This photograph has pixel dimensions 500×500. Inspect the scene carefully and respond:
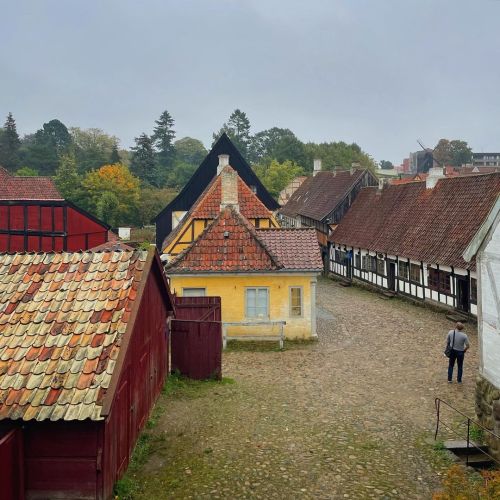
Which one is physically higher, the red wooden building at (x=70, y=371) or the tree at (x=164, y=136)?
the tree at (x=164, y=136)

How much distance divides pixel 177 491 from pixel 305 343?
34.7 feet

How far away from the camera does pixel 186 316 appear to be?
50.5 feet

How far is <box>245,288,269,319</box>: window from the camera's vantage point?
18250 millimetres

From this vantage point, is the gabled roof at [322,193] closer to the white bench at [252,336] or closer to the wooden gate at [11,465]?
the white bench at [252,336]

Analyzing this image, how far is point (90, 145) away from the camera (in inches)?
4031

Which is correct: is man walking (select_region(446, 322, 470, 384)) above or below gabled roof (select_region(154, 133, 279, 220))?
below

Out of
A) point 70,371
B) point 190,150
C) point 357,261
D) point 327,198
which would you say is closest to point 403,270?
point 357,261

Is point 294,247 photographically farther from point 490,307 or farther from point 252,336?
point 490,307

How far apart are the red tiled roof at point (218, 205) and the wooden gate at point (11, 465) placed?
17.6 m

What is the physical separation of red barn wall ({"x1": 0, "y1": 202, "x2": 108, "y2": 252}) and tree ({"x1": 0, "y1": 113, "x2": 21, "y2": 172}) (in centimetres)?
7080

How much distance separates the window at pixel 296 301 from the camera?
18297mm

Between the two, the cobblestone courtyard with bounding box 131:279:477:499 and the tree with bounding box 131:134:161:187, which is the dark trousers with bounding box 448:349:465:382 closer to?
the cobblestone courtyard with bounding box 131:279:477:499

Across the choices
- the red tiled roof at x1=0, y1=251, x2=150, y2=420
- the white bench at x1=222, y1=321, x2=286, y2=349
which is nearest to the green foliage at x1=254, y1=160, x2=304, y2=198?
the white bench at x1=222, y1=321, x2=286, y2=349

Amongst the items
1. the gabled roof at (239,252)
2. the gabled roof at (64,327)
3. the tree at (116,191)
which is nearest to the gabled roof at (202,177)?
the gabled roof at (239,252)
